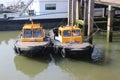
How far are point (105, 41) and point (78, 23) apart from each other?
3.87m

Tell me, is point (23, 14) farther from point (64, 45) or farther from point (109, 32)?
point (64, 45)

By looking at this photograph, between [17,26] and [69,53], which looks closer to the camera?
[69,53]

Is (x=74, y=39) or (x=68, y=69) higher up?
(x=74, y=39)

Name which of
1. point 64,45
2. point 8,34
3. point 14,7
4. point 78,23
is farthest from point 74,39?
point 14,7

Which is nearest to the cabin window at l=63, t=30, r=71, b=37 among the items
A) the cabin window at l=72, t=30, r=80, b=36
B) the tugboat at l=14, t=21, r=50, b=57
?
the cabin window at l=72, t=30, r=80, b=36

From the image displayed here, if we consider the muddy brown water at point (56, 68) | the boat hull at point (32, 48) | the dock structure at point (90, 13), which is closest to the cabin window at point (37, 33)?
the boat hull at point (32, 48)

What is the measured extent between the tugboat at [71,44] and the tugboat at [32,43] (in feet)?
2.44

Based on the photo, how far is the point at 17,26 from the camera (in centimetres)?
3259

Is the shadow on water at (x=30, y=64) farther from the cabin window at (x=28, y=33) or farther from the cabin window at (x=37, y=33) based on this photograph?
the cabin window at (x=37, y=33)

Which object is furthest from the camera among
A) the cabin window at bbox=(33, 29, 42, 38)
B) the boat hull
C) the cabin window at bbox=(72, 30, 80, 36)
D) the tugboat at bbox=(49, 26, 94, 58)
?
the cabin window at bbox=(33, 29, 42, 38)

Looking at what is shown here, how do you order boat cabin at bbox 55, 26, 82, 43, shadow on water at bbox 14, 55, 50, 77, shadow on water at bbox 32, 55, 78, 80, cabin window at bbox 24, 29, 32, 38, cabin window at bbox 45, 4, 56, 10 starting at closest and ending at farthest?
shadow on water at bbox 32, 55, 78, 80, shadow on water at bbox 14, 55, 50, 77, boat cabin at bbox 55, 26, 82, 43, cabin window at bbox 24, 29, 32, 38, cabin window at bbox 45, 4, 56, 10

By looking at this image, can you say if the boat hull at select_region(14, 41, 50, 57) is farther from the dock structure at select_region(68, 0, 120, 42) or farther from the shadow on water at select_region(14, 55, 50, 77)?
the dock structure at select_region(68, 0, 120, 42)

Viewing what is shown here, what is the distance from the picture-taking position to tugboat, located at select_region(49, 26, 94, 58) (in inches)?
713

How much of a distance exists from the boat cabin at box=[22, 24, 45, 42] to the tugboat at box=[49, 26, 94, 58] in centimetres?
100
